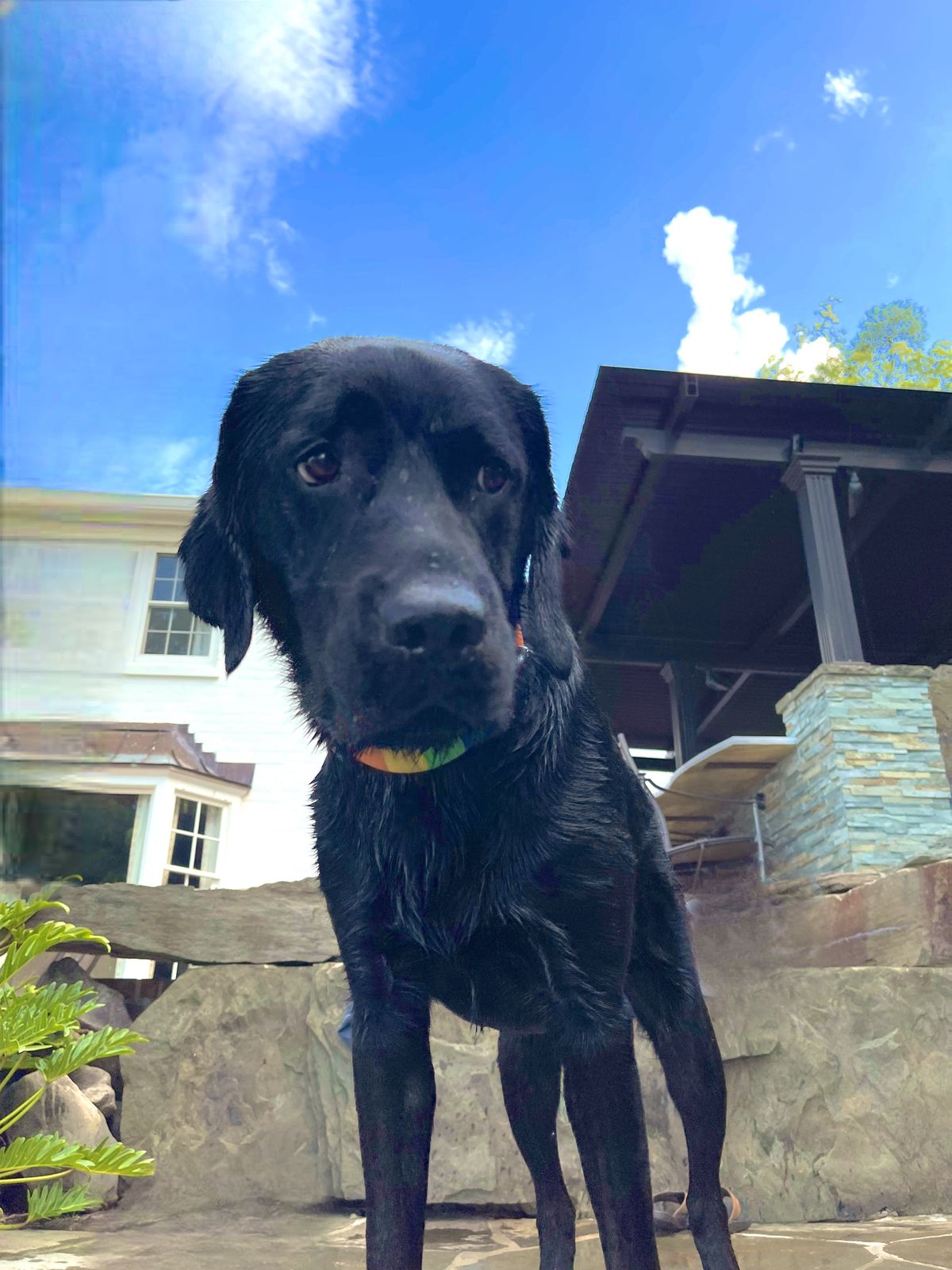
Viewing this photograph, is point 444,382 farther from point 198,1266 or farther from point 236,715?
point 236,715

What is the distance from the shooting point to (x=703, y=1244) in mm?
2021

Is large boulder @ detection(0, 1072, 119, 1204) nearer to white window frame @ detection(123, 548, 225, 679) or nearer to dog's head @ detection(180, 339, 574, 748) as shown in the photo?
dog's head @ detection(180, 339, 574, 748)

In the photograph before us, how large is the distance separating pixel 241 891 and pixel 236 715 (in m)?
4.44

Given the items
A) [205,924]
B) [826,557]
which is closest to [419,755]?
[205,924]

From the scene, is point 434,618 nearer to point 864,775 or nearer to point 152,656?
point 864,775

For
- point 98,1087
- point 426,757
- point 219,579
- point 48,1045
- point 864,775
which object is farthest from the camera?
point 864,775

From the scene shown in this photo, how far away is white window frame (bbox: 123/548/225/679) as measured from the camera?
9.05 m

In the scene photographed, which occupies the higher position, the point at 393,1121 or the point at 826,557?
the point at 826,557

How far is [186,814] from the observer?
8859 mm

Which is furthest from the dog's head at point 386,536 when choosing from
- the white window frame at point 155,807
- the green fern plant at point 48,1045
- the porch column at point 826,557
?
the white window frame at point 155,807

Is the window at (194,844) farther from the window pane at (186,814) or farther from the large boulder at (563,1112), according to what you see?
the large boulder at (563,1112)

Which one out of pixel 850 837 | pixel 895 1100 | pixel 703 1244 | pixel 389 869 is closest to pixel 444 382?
pixel 389 869

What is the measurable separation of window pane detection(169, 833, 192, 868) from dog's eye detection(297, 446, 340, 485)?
309 inches

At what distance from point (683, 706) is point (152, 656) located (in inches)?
239
